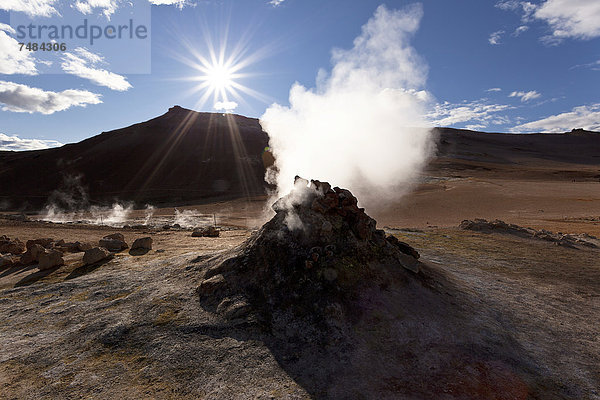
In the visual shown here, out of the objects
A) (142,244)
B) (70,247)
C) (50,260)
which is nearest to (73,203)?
(70,247)

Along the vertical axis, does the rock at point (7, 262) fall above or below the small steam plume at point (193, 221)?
above

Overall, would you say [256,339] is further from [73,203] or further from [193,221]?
[73,203]

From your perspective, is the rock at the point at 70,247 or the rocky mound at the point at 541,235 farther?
the rocky mound at the point at 541,235

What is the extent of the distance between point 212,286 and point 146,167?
47457 millimetres

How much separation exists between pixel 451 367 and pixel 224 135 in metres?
60.9

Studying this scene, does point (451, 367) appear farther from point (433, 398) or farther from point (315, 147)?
point (315, 147)

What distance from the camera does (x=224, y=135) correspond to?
60.5 metres

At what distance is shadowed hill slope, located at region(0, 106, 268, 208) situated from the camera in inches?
1547

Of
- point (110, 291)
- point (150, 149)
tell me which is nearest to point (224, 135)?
point (150, 149)

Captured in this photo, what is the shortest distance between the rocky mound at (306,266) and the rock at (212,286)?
2 cm

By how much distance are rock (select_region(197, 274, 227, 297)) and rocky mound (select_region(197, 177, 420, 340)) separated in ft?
0.05

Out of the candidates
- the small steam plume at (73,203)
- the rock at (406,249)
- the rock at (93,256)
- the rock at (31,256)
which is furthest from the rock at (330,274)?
the small steam plume at (73,203)

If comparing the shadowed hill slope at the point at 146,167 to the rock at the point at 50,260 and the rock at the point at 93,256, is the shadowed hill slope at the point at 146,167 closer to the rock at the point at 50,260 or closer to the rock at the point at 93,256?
the rock at the point at 93,256

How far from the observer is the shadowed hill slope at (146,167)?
39281mm
